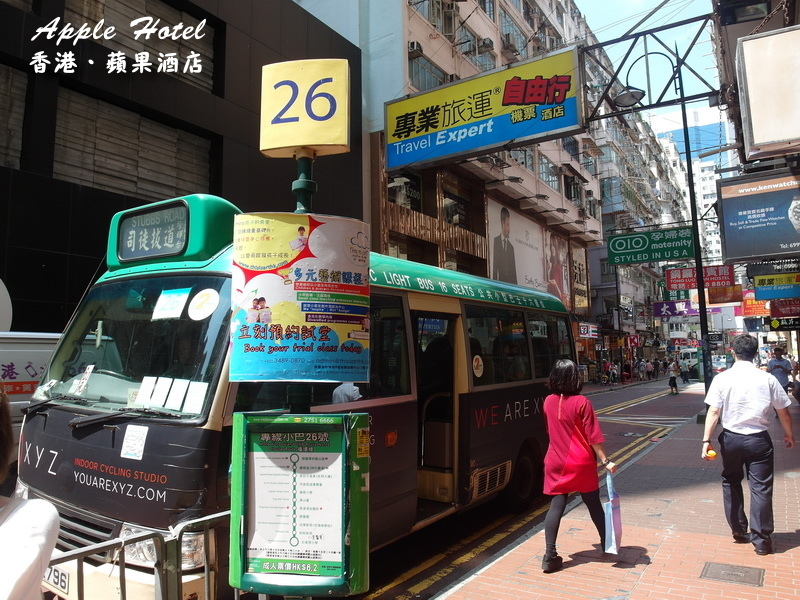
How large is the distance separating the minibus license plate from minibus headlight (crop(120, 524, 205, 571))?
0.34 meters

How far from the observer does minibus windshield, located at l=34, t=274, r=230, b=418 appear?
11.4ft

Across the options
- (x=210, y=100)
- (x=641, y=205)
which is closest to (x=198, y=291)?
(x=210, y=100)

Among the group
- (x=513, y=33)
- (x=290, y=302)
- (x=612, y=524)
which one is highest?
(x=513, y=33)

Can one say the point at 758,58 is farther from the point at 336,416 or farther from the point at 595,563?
the point at 336,416

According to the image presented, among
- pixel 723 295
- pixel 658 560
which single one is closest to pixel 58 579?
pixel 658 560

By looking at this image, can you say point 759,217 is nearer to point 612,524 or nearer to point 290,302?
point 612,524

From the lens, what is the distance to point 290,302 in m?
2.78

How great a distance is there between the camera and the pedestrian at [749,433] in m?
4.69

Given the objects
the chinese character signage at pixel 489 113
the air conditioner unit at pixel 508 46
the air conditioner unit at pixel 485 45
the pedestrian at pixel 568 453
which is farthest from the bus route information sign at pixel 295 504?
the air conditioner unit at pixel 508 46

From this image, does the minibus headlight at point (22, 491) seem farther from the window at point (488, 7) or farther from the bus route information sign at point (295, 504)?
the window at point (488, 7)

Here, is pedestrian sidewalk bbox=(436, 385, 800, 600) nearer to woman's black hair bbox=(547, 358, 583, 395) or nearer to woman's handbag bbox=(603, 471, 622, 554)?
woman's handbag bbox=(603, 471, 622, 554)

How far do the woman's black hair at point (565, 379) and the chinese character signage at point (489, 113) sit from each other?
253 inches

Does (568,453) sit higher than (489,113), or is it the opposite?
(489,113)

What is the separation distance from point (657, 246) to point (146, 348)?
15.2 metres
